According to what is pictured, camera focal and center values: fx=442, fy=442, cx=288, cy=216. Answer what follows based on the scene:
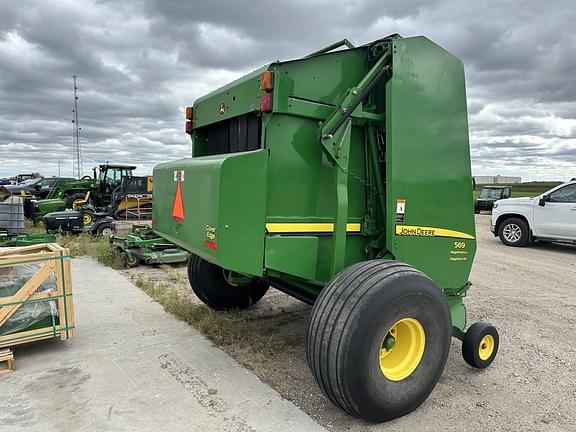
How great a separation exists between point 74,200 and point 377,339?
1589cm

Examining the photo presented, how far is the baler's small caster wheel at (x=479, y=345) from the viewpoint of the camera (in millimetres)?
3590

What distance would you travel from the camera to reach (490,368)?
3.81m

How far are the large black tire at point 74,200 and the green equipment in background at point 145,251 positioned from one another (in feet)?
28.7

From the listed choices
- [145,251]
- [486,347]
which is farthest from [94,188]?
[486,347]

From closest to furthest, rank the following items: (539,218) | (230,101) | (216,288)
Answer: (230,101) → (216,288) → (539,218)

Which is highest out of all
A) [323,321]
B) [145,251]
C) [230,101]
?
[230,101]

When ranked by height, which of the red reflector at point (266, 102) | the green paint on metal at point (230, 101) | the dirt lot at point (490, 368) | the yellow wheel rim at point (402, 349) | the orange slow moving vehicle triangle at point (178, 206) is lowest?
the dirt lot at point (490, 368)

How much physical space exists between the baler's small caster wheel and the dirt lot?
0.11 meters

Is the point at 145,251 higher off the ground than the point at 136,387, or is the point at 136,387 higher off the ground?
the point at 145,251

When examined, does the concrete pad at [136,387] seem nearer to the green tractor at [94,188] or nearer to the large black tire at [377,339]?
the large black tire at [377,339]

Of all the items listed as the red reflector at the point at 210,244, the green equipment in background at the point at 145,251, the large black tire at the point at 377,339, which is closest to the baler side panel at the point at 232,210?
the red reflector at the point at 210,244

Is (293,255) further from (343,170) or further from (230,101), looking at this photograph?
(230,101)

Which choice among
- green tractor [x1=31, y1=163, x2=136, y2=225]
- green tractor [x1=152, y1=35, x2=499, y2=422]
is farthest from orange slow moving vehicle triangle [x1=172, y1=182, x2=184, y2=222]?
green tractor [x1=31, y1=163, x2=136, y2=225]

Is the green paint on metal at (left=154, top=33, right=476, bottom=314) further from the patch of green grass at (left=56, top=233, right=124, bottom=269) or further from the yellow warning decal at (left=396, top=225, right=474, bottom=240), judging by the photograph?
the patch of green grass at (left=56, top=233, right=124, bottom=269)
